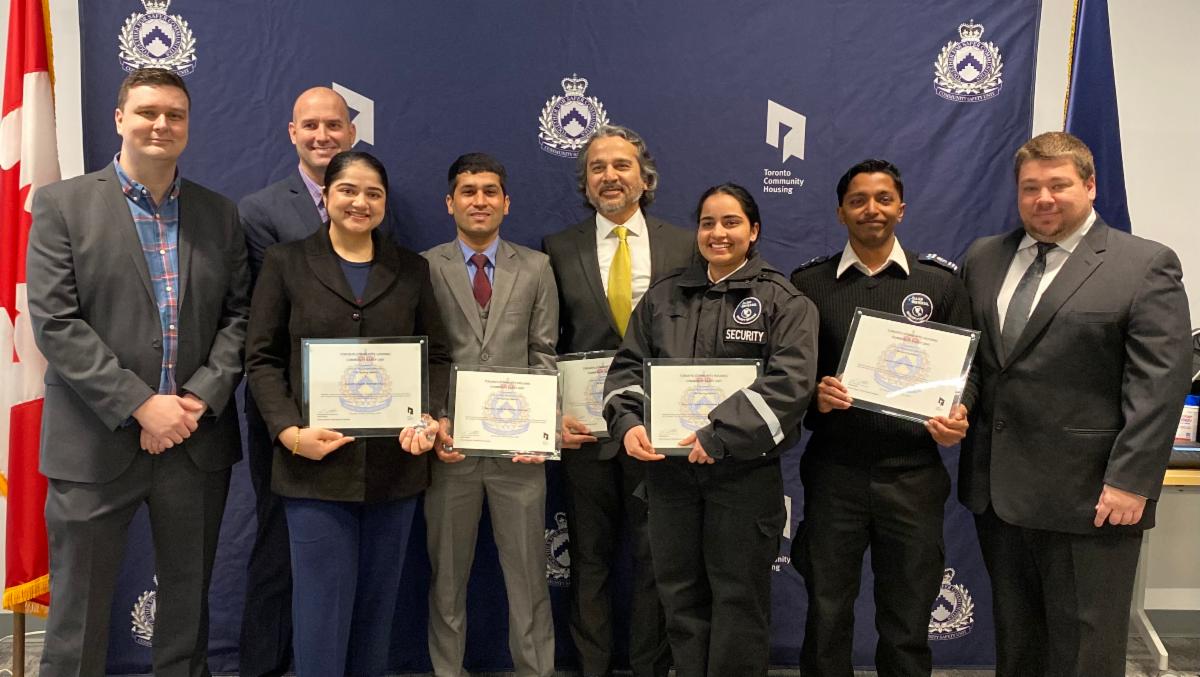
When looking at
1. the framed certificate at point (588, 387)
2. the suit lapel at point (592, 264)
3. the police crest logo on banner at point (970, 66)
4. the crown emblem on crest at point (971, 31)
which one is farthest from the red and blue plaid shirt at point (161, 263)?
the crown emblem on crest at point (971, 31)

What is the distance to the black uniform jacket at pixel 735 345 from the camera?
2.39 metres

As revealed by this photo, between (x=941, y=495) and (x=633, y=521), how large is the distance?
107 cm

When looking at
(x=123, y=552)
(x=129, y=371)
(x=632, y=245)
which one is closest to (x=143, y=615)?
(x=123, y=552)

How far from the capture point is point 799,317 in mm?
2504

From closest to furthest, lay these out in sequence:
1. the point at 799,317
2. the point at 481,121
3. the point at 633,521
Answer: the point at 799,317 < the point at 633,521 < the point at 481,121

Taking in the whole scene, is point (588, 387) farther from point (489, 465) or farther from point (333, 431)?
point (333, 431)

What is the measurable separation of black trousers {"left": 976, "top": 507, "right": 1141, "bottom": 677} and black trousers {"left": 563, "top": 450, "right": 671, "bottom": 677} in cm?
116

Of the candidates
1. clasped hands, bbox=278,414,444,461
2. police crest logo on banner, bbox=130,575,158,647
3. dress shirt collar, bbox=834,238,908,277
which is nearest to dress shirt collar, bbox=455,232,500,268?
clasped hands, bbox=278,414,444,461

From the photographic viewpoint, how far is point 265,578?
3061mm

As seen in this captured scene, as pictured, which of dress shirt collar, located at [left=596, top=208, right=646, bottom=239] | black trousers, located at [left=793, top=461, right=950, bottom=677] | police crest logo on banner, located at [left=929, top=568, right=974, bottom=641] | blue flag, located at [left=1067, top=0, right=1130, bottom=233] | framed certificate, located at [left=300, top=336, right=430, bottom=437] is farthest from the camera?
police crest logo on banner, located at [left=929, top=568, right=974, bottom=641]

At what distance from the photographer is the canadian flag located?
293 cm

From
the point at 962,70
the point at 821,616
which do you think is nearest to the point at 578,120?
the point at 962,70

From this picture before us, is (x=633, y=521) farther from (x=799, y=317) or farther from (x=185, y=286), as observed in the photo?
(x=185, y=286)

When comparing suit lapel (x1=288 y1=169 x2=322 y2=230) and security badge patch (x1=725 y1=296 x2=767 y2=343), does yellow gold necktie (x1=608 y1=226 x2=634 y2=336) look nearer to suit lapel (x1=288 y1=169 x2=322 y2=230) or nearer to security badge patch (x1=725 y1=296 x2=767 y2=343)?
security badge patch (x1=725 y1=296 x2=767 y2=343)
